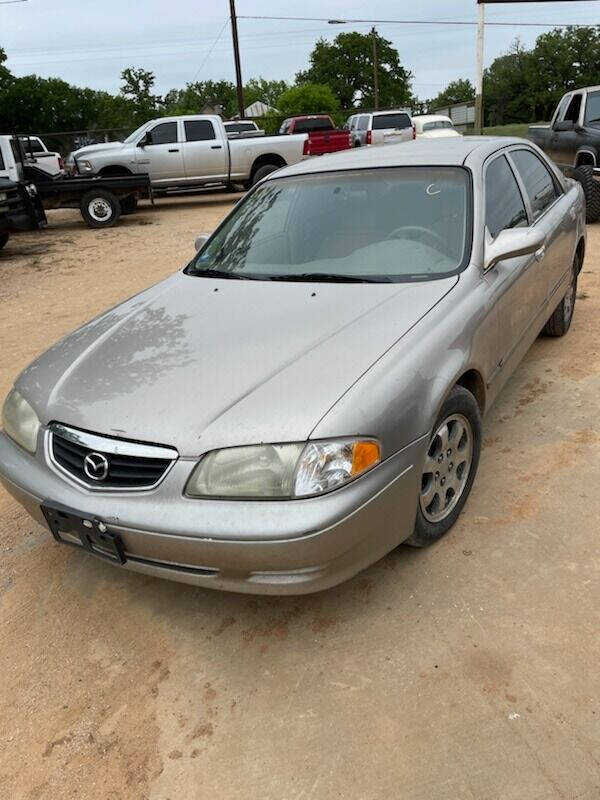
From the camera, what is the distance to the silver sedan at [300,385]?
2088 mm

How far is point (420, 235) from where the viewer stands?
315 cm

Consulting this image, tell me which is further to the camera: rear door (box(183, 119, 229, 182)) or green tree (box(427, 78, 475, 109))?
green tree (box(427, 78, 475, 109))

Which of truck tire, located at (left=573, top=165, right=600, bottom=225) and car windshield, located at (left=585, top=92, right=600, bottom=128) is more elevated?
car windshield, located at (left=585, top=92, right=600, bottom=128)

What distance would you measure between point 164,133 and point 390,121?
360 inches

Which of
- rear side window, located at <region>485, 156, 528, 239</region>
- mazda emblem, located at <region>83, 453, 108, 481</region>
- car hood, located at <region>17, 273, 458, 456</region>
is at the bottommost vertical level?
mazda emblem, located at <region>83, 453, 108, 481</region>

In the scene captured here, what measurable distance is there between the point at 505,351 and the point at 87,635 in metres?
2.33

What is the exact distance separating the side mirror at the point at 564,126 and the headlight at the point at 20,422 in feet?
31.2

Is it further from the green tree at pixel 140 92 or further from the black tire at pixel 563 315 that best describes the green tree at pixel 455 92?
the black tire at pixel 563 315

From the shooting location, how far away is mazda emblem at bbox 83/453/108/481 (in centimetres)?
225

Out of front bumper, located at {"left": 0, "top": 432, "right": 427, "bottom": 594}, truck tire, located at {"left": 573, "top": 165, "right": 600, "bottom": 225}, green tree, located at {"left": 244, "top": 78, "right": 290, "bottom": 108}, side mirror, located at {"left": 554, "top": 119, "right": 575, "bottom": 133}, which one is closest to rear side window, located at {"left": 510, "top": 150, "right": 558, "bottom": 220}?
front bumper, located at {"left": 0, "top": 432, "right": 427, "bottom": 594}

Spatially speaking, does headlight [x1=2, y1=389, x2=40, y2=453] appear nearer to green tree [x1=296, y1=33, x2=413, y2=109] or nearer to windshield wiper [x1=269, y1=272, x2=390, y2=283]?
windshield wiper [x1=269, y1=272, x2=390, y2=283]

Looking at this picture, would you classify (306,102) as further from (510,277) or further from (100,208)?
(510,277)

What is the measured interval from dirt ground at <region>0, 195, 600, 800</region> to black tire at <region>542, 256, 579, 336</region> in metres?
1.84

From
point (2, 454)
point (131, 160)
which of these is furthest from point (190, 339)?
point (131, 160)
